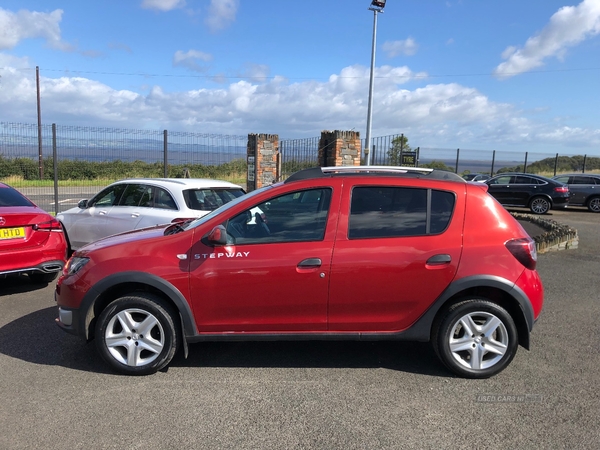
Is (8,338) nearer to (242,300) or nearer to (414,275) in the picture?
(242,300)

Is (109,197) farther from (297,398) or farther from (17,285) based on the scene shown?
(297,398)

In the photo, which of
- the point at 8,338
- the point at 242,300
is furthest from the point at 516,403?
the point at 8,338

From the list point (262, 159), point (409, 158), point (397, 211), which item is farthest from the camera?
point (409, 158)

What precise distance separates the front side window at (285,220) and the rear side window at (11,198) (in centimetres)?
407

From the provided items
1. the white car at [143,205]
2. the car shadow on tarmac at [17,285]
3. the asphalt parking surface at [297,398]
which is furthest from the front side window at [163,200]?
the asphalt parking surface at [297,398]

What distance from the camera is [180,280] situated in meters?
3.93

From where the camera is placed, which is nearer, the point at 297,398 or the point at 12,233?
Answer: the point at 297,398

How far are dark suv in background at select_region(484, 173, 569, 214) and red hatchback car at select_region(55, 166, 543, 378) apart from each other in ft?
48.9

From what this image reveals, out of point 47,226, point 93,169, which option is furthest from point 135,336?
point 93,169

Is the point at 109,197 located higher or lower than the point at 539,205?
higher

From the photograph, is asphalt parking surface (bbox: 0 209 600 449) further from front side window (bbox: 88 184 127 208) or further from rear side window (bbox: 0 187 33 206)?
front side window (bbox: 88 184 127 208)

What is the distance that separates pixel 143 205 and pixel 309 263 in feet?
14.0

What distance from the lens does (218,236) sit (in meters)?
3.85

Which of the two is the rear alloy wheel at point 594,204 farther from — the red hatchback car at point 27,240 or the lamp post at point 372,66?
the red hatchback car at point 27,240
